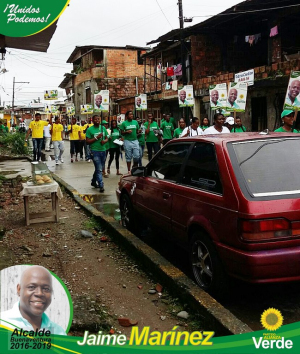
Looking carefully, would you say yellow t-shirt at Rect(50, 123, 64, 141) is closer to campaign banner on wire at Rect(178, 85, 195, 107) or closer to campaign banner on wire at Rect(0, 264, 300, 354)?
campaign banner on wire at Rect(178, 85, 195, 107)

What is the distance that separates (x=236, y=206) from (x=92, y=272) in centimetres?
222

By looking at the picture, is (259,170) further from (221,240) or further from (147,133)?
(147,133)

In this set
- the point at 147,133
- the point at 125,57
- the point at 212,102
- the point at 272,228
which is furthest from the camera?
the point at 125,57

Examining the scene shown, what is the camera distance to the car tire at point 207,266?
13.1ft

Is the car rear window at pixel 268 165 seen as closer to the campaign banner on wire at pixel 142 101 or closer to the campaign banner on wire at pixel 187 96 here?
the campaign banner on wire at pixel 187 96

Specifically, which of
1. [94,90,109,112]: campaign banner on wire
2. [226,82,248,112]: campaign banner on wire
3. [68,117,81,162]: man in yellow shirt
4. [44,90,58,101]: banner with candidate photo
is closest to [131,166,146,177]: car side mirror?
[226,82,248,112]: campaign banner on wire

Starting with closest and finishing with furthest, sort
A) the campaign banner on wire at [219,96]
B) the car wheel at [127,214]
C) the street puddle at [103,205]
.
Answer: the car wheel at [127,214] → the street puddle at [103,205] → the campaign banner on wire at [219,96]

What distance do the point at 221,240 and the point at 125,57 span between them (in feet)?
135

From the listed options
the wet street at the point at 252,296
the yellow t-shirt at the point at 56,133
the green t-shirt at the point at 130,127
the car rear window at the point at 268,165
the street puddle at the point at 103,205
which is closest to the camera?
the car rear window at the point at 268,165

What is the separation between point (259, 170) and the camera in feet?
13.0

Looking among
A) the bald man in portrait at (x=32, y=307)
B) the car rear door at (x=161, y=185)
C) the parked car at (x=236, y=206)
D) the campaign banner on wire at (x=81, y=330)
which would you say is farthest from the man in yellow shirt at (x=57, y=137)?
the bald man in portrait at (x=32, y=307)

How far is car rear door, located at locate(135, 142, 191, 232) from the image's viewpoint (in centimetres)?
506

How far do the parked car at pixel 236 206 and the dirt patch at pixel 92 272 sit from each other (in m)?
0.57

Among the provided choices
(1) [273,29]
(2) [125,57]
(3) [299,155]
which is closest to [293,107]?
(3) [299,155]
